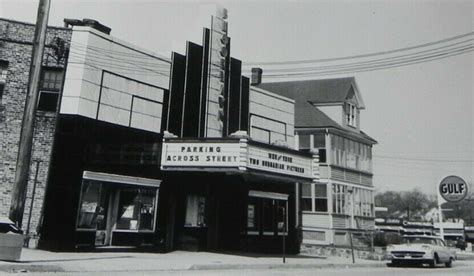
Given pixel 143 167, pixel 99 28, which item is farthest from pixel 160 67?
pixel 143 167

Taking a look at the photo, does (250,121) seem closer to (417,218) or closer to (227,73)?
(227,73)

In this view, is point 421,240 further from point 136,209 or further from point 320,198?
point 136,209

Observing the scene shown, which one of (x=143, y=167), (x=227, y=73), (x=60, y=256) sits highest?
(x=227, y=73)

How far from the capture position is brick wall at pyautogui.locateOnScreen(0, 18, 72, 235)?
17.6 m

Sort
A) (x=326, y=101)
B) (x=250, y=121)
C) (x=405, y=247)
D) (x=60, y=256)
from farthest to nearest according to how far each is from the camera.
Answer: (x=326, y=101), (x=250, y=121), (x=405, y=247), (x=60, y=256)

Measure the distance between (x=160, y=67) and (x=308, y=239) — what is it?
17.7 meters

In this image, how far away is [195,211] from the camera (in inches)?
886

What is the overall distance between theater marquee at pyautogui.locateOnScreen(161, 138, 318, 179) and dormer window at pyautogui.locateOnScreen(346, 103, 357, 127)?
18093mm

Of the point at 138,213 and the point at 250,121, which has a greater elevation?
the point at 250,121

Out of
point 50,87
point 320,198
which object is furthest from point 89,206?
point 320,198

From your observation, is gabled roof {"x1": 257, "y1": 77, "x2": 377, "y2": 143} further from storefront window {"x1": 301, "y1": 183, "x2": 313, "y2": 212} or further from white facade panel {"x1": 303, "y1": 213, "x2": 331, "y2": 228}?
white facade panel {"x1": 303, "y1": 213, "x2": 331, "y2": 228}

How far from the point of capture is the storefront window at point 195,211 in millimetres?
22159

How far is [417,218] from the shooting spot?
368ft

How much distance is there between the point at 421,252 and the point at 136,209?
12.4 metres
